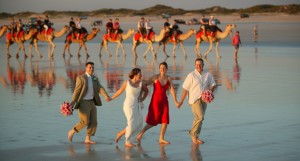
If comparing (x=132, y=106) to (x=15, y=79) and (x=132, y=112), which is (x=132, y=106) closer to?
(x=132, y=112)

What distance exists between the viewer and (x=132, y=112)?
44.4ft

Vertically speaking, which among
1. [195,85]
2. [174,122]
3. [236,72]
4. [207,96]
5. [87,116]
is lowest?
[236,72]

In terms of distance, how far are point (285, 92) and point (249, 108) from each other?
3738mm

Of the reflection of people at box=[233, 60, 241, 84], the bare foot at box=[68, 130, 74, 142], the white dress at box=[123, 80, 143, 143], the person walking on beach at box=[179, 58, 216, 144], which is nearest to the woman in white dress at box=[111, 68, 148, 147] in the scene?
the white dress at box=[123, 80, 143, 143]

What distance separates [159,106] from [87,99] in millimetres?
1273

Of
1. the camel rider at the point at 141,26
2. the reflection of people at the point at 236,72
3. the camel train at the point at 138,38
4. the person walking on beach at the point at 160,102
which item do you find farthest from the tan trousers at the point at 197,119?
the camel rider at the point at 141,26

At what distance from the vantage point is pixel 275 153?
41.9 ft

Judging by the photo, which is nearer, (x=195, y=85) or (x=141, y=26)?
(x=195, y=85)

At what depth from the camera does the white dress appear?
44.4ft

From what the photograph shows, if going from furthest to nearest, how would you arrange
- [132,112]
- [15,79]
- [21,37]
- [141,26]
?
[21,37]
[141,26]
[15,79]
[132,112]

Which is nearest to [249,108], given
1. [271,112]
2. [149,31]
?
[271,112]

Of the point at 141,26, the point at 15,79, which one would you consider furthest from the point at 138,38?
the point at 15,79

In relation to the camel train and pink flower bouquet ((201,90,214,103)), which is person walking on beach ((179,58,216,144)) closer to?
pink flower bouquet ((201,90,214,103))

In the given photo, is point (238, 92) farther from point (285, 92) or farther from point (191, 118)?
point (191, 118)
